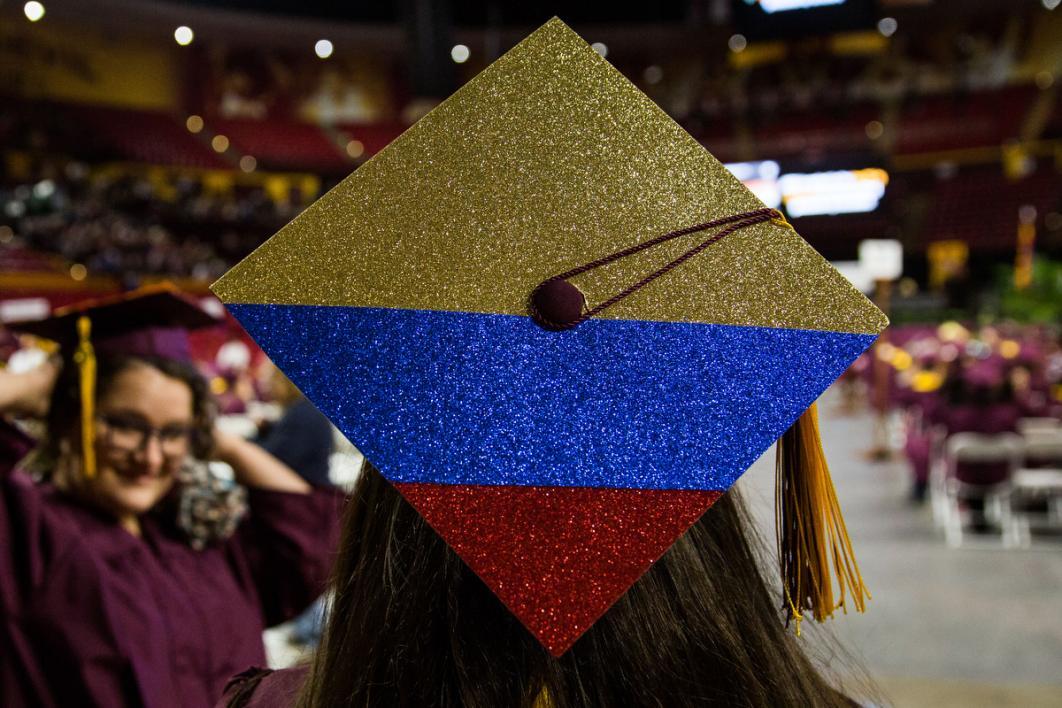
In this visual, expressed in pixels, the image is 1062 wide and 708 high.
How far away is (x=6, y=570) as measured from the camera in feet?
4.13

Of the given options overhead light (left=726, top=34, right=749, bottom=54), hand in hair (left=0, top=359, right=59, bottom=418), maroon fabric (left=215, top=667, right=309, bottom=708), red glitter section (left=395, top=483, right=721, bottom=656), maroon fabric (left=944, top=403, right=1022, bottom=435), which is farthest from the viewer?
overhead light (left=726, top=34, right=749, bottom=54)

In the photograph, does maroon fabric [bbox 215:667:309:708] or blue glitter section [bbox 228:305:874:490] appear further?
maroon fabric [bbox 215:667:309:708]

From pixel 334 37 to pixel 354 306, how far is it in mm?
22348

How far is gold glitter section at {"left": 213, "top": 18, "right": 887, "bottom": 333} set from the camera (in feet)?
2.06

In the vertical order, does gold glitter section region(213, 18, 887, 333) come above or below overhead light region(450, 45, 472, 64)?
below

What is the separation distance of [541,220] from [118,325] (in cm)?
110

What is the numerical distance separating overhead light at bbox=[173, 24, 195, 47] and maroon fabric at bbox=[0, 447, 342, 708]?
2089 centimetres

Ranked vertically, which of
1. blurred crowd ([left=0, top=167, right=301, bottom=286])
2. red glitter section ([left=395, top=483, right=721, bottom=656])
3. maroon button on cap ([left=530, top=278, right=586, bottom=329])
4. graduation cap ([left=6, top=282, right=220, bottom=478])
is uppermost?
blurred crowd ([left=0, top=167, right=301, bottom=286])

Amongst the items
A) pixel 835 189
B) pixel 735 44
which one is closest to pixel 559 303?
pixel 835 189

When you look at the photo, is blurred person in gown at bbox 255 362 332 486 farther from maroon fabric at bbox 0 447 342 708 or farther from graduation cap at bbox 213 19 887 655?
graduation cap at bbox 213 19 887 655

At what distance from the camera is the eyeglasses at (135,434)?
135 centimetres

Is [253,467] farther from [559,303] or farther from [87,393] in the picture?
[559,303]

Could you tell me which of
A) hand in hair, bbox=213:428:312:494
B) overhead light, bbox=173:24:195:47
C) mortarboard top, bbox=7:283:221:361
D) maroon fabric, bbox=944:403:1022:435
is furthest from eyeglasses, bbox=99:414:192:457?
overhead light, bbox=173:24:195:47

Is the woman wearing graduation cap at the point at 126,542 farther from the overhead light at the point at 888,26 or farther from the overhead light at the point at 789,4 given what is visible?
the overhead light at the point at 888,26
